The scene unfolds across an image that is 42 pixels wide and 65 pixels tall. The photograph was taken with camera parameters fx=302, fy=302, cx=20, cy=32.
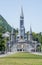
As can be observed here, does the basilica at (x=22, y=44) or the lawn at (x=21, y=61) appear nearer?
the lawn at (x=21, y=61)

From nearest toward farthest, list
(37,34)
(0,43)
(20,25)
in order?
(0,43) < (20,25) < (37,34)

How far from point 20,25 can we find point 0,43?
1329 inches

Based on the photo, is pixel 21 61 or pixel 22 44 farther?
pixel 22 44

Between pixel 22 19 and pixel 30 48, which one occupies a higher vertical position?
pixel 22 19

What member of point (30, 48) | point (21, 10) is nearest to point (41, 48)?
point (30, 48)

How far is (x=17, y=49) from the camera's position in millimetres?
123500

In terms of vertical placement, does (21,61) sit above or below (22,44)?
below

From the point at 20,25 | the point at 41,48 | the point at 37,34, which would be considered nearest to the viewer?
the point at 41,48

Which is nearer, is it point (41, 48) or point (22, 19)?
point (41, 48)

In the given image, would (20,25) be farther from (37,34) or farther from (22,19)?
(37,34)

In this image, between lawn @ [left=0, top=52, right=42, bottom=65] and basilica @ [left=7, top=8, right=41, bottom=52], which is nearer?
lawn @ [left=0, top=52, right=42, bottom=65]

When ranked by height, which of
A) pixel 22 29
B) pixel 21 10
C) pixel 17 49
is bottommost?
pixel 17 49

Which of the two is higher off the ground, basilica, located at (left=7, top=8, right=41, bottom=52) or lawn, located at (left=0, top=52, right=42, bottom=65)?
basilica, located at (left=7, top=8, right=41, bottom=52)

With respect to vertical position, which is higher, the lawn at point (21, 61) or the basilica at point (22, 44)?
the basilica at point (22, 44)
